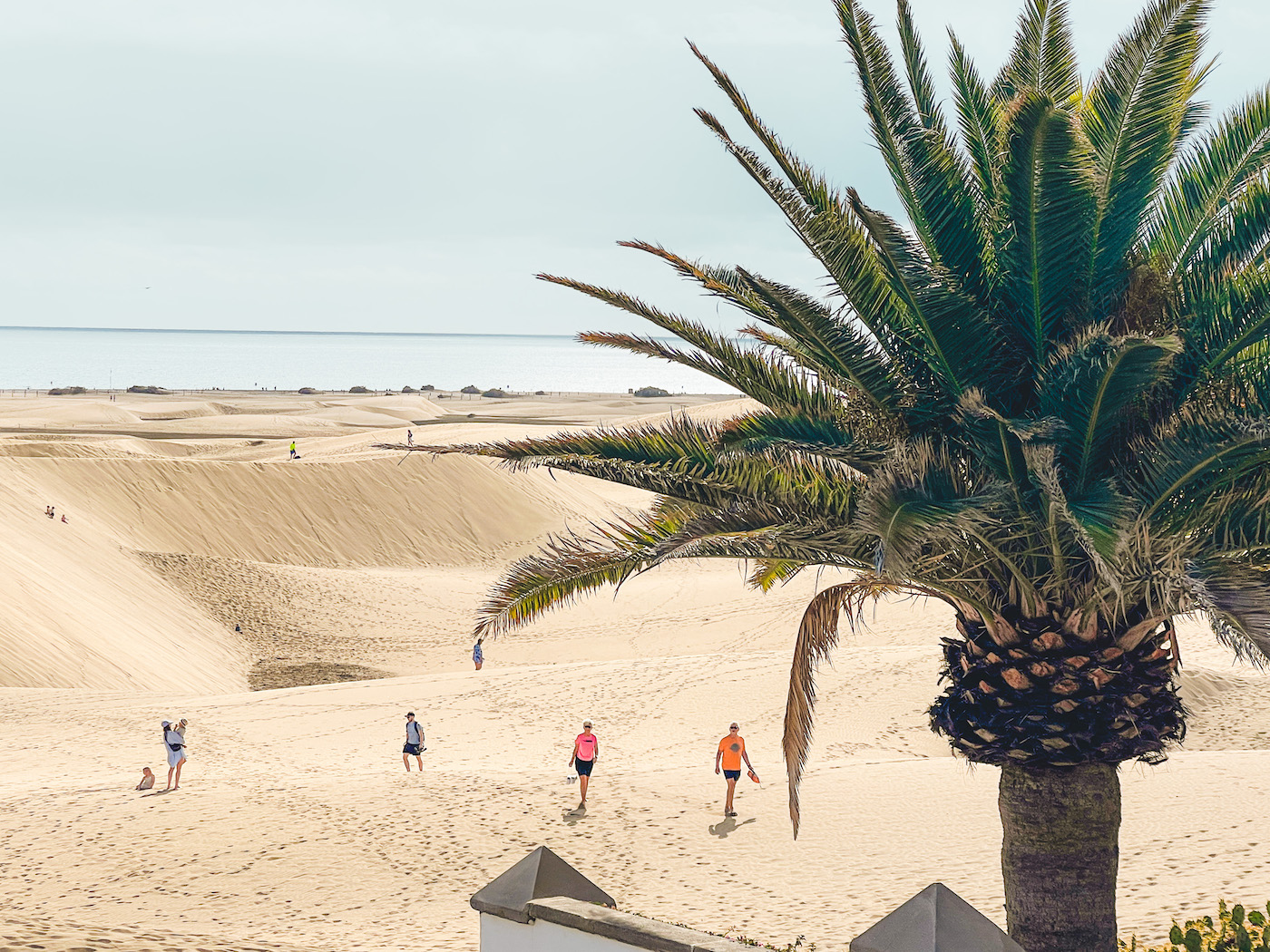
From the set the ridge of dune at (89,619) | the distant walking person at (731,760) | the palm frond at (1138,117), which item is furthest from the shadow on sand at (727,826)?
the ridge of dune at (89,619)

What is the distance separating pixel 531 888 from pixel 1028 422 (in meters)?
3.72

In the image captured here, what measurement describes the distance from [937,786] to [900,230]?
358 inches

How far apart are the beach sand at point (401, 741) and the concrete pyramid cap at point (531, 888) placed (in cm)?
283

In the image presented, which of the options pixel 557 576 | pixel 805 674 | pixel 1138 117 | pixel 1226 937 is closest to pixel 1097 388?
pixel 1138 117

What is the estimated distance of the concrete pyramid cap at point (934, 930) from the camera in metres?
5.27

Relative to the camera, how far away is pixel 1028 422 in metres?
6.05

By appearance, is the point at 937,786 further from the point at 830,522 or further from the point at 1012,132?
the point at 1012,132

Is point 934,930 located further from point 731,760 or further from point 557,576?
point 731,760

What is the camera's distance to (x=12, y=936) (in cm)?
859

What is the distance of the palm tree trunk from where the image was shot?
22.0 feet

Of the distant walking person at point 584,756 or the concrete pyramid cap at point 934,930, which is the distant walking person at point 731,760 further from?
the concrete pyramid cap at point 934,930

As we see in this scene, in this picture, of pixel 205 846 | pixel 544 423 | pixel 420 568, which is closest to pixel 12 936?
pixel 205 846

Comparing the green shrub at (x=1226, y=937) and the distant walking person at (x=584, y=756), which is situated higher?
the distant walking person at (x=584, y=756)

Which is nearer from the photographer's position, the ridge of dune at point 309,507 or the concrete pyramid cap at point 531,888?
the concrete pyramid cap at point 531,888
